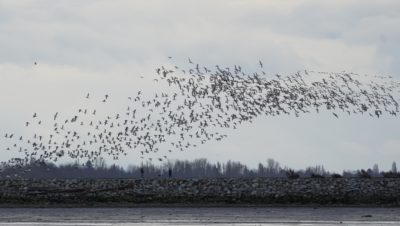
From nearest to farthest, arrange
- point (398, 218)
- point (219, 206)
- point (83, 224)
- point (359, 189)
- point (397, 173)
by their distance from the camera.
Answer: point (83, 224) < point (398, 218) < point (219, 206) < point (359, 189) < point (397, 173)

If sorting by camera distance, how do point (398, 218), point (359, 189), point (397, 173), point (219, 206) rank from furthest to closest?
point (397, 173) → point (359, 189) → point (219, 206) → point (398, 218)

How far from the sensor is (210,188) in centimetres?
4266

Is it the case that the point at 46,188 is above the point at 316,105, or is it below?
below

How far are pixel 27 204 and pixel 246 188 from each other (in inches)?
404

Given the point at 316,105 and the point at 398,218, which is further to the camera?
the point at 316,105

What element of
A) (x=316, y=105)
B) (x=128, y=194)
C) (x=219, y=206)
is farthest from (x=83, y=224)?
(x=128, y=194)

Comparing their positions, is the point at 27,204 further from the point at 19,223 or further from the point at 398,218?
the point at 398,218

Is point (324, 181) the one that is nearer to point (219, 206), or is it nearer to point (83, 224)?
point (219, 206)

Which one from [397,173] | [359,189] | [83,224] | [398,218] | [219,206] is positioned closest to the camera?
[83,224]

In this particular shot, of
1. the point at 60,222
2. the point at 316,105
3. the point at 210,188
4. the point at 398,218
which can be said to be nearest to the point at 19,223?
the point at 60,222

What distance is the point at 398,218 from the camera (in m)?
26.2

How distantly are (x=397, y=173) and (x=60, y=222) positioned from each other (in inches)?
974

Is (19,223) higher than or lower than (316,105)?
lower

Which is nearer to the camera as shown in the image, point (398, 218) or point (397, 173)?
point (398, 218)
